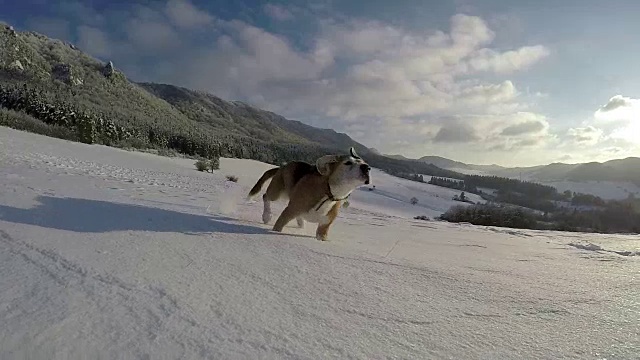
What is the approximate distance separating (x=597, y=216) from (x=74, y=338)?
4748 centimetres

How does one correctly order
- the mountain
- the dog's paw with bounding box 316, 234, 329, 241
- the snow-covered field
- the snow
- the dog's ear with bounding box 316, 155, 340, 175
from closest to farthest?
1. the snow-covered field
2. the dog's paw with bounding box 316, 234, 329, 241
3. the dog's ear with bounding box 316, 155, 340, 175
4. the mountain
5. the snow

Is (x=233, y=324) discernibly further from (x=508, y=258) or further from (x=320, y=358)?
(x=508, y=258)

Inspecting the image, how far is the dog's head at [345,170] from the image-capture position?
4.57 m

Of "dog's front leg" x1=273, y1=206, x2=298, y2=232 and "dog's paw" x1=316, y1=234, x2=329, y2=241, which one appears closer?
"dog's paw" x1=316, y1=234, x2=329, y2=241

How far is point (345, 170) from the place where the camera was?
461cm

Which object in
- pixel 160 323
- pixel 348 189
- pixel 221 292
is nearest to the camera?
pixel 160 323

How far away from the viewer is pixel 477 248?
4.98 metres

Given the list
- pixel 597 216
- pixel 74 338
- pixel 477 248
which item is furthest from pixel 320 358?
pixel 597 216

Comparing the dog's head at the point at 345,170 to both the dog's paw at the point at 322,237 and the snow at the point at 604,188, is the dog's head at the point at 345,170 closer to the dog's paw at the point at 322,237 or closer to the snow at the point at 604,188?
the dog's paw at the point at 322,237

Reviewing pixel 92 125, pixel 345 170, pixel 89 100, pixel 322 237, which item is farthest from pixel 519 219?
pixel 89 100

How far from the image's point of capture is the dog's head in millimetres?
4566

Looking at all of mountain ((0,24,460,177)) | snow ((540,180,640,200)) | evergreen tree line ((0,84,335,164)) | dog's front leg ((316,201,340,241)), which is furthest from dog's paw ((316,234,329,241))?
snow ((540,180,640,200))

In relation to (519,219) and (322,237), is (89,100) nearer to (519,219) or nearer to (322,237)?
(519,219)

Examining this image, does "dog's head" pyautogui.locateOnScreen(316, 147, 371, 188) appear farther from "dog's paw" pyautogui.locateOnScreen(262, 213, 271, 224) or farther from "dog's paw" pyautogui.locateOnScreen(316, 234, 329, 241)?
"dog's paw" pyautogui.locateOnScreen(262, 213, 271, 224)
